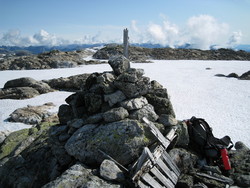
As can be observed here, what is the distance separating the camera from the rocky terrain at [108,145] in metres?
5.54

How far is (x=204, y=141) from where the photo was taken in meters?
7.43

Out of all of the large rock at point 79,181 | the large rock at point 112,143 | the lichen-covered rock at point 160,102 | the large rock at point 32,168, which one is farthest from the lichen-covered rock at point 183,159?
the large rock at point 32,168

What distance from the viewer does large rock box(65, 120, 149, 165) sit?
598cm

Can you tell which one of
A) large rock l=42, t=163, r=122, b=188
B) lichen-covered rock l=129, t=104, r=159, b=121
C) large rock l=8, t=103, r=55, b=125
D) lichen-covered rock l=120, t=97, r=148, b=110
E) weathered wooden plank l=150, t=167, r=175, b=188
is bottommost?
large rock l=8, t=103, r=55, b=125

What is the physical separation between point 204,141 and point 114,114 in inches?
152

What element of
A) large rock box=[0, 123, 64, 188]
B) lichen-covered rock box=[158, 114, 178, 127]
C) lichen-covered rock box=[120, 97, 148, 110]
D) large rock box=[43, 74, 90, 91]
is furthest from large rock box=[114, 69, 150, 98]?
large rock box=[43, 74, 90, 91]

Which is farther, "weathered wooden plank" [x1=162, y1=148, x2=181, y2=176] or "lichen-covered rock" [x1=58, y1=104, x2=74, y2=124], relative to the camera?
"lichen-covered rock" [x1=58, y1=104, x2=74, y2=124]

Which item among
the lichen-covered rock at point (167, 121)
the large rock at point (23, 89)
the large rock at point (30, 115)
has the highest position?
the lichen-covered rock at point (167, 121)

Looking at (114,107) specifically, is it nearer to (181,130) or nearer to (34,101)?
(181,130)

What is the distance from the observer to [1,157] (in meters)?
9.06

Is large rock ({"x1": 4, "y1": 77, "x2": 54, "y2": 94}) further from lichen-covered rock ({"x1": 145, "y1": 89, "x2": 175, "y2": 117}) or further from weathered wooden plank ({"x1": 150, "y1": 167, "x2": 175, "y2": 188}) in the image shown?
weathered wooden plank ({"x1": 150, "y1": 167, "x2": 175, "y2": 188})

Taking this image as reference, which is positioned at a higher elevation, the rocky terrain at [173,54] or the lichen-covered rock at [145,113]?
the rocky terrain at [173,54]

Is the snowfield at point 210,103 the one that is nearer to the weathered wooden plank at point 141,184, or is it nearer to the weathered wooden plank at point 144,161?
the weathered wooden plank at point 144,161

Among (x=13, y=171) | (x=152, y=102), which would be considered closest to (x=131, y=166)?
(x=152, y=102)
